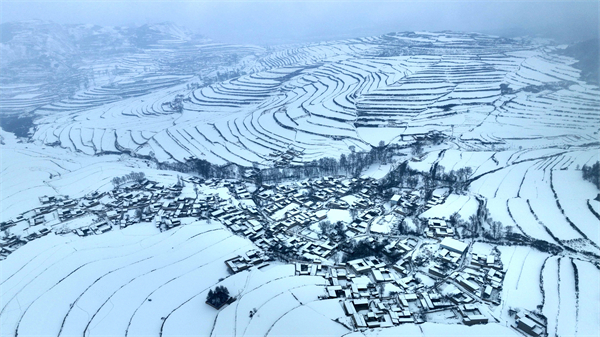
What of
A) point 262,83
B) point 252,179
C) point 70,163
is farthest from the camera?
point 262,83

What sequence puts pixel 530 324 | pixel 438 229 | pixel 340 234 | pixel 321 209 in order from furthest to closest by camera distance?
pixel 321 209 < pixel 340 234 < pixel 438 229 < pixel 530 324

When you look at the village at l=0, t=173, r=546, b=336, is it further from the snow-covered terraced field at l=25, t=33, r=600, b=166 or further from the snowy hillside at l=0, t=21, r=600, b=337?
the snow-covered terraced field at l=25, t=33, r=600, b=166

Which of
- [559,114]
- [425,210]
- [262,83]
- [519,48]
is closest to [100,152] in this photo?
[262,83]

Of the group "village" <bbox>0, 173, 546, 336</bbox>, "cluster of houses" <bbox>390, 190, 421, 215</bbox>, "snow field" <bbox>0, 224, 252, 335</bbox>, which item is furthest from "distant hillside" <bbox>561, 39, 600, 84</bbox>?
"snow field" <bbox>0, 224, 252, 335</bbox>

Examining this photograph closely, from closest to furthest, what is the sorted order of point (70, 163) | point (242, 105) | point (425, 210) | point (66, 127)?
point (425, 210) < point (70, 163) < point (66, 127) < point (242, 105)

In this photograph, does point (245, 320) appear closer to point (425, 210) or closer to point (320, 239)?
point (320, 239)

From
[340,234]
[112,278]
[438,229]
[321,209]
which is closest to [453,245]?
[438,229]

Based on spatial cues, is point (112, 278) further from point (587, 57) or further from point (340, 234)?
point (587, 57)

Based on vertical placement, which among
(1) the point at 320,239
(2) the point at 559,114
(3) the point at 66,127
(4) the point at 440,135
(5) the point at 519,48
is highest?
(5) the point at 519,48
